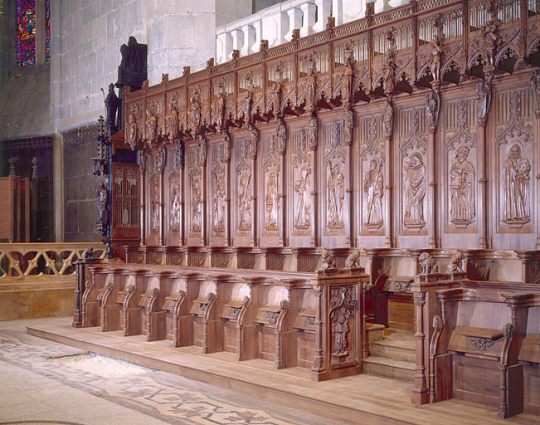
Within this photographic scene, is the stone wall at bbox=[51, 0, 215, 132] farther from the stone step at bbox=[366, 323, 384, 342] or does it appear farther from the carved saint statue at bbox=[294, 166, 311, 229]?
the stone step at bbox=[366, 323, 384, 342]

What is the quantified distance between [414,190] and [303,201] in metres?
2.05

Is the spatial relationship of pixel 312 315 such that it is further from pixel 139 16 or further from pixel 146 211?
pixel 139 16

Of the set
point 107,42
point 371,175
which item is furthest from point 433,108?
point 107,42

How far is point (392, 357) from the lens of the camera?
6.43m

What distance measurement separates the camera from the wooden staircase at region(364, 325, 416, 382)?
6.04 metres

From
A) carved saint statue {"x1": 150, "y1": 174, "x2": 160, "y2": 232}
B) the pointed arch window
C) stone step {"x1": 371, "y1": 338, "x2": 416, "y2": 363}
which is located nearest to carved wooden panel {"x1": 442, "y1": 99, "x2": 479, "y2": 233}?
stone step {"x1": 371, "y1": 338, "x2": 416, "y2": 363}

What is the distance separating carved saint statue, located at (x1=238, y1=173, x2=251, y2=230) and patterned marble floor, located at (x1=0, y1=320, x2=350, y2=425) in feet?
11.8

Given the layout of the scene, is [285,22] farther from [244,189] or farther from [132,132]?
[132,132]

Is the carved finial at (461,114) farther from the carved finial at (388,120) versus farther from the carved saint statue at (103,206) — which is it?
the carved saint statue at (103,206)

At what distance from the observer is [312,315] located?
6.58 metres

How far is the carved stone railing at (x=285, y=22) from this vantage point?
9.93 meters

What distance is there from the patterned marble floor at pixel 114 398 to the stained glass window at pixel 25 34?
1247 cm

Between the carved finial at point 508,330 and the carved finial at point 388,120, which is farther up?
the carved finial at point 388,120

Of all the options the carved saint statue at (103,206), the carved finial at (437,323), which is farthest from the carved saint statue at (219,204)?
the carved finial at (437,323)
